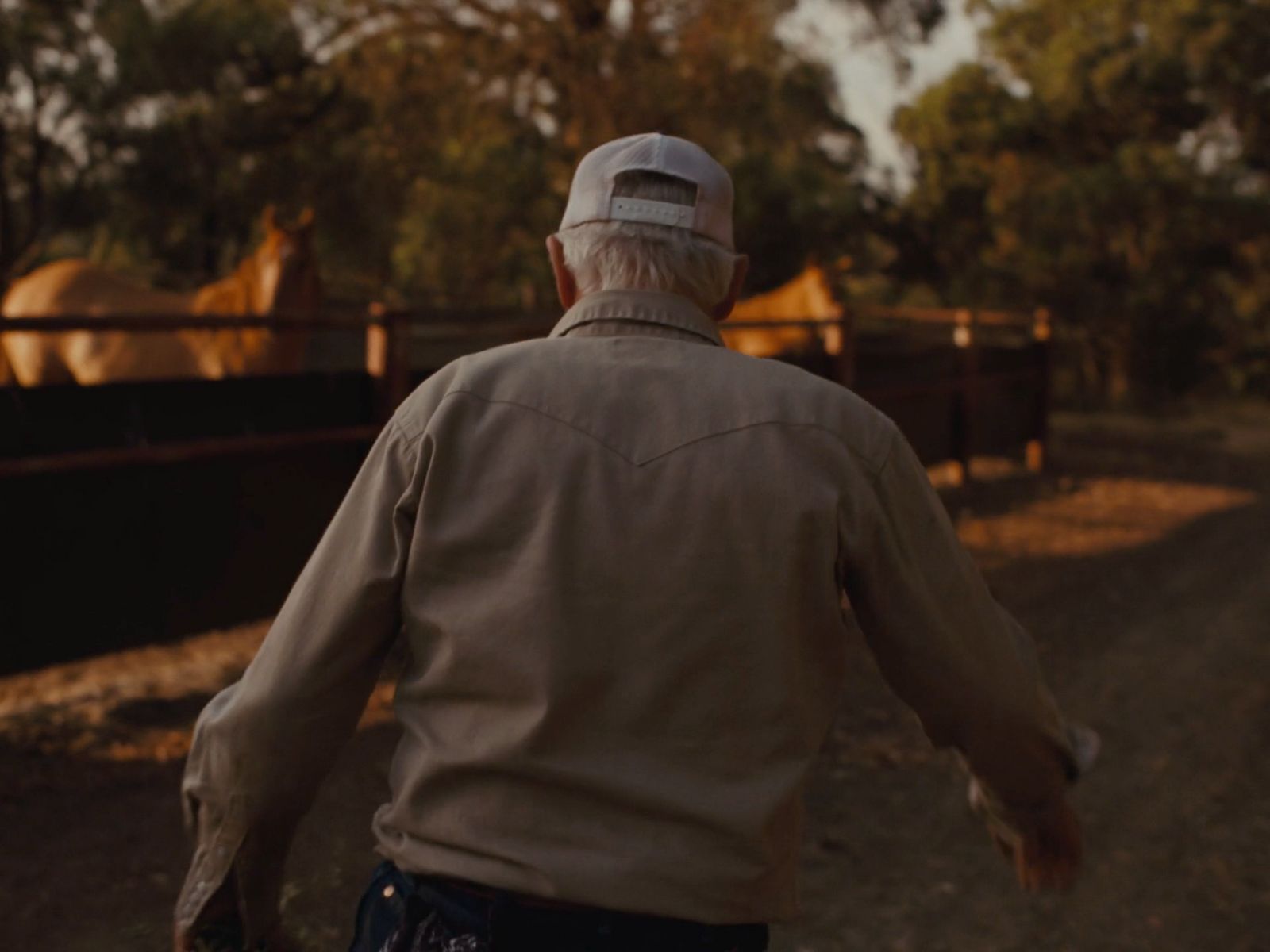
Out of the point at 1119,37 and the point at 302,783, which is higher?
the point at 1119,37

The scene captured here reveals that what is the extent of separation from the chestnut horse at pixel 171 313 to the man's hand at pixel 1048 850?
6.81m

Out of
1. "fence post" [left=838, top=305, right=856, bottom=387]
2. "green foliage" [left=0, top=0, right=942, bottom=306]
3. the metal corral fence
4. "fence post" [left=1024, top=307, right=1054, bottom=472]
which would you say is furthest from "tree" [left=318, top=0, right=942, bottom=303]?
the metal corral fence

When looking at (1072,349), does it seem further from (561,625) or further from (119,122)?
(561,625)

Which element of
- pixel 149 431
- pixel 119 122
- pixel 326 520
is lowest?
pixel 326 520

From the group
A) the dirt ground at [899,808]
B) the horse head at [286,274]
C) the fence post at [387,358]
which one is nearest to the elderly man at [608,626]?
the dirt ground at [899,808]

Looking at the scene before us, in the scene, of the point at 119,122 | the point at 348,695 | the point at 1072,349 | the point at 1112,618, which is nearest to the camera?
the point at 348,695

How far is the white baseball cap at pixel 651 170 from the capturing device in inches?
59.9

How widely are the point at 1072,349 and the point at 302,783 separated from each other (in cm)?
1985

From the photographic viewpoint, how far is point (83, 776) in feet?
14.7

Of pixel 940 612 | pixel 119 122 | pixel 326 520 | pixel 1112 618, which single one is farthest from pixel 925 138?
pixel 940 612

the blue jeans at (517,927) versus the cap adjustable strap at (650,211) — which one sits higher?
the cap adjustable strap at (650,211)

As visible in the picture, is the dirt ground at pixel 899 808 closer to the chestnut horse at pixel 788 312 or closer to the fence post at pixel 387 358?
the fence post at pixel 387 358

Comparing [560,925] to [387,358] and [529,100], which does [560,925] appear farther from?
[529,100]

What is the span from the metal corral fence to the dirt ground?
0.85 feet
